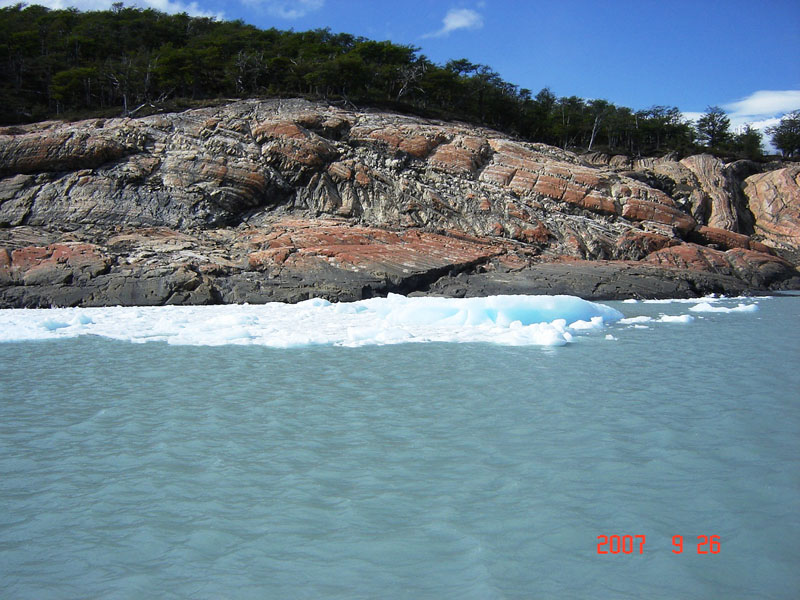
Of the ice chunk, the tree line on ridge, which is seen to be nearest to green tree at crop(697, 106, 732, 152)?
the tree line on ridge

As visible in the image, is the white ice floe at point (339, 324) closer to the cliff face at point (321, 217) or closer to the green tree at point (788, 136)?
the cliff face at point (321, 217)

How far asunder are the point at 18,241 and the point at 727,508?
22.9 meters

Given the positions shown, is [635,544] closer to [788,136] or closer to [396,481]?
[396,481]

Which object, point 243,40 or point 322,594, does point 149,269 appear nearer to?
point 322,594

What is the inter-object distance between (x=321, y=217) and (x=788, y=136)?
4699 cm

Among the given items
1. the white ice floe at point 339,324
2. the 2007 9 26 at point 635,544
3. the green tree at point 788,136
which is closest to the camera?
the 2007 9 26 at point 635,544

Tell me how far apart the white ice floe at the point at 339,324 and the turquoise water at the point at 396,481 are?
2499 millimetres

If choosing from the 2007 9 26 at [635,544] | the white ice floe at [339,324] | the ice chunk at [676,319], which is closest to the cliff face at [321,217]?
the white ice floe at [339,324]

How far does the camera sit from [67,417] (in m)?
6.14

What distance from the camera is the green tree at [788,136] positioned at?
49188 mm

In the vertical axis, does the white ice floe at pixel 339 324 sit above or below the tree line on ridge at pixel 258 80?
below

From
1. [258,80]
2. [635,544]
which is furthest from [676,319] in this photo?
[258,80]

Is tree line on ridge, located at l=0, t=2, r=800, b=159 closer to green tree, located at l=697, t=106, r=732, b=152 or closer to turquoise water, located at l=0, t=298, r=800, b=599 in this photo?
green tree, located at l=697, t=106, r=732, b=152

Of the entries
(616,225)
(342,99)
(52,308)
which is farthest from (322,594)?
(342,99)
